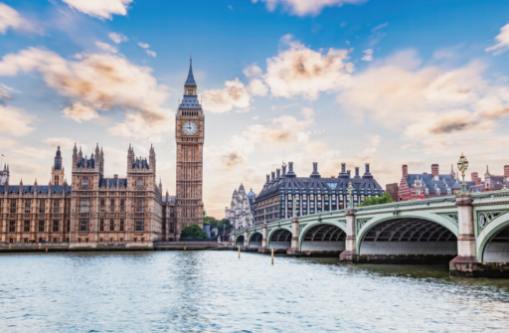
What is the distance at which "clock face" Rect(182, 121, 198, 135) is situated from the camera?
181625 mm

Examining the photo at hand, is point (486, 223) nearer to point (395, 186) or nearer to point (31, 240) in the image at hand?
point (395, 186)

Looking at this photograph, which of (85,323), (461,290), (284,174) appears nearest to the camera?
(85,323)

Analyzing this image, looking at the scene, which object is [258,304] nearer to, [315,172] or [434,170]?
[434,170]

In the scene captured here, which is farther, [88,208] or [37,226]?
[37,226]

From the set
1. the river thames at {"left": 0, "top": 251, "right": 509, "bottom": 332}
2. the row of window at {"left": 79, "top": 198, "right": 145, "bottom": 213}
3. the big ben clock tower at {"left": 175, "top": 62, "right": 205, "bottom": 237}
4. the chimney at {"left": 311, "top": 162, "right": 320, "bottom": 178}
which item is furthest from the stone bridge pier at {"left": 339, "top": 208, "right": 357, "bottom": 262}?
the big ben clock tower at {"left": 175, "top": 62, "right": 205, "bottom": 237}

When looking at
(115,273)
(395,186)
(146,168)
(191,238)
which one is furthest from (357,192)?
(115,273)

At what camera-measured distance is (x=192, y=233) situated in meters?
156

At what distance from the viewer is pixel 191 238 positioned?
154250mm

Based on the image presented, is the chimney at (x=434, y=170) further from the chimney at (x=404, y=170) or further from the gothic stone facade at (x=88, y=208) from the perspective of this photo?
the gothic stone facade at (x=88, y=208)

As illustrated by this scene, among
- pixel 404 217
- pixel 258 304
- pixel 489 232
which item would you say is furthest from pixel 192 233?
pixel 258 304

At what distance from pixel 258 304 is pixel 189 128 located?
153962mm

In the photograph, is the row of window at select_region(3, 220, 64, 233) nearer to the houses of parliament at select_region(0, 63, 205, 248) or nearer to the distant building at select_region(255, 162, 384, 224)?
the houses of parliament at select_region(0, 63, 205, 248)

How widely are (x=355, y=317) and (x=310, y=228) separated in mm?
55945

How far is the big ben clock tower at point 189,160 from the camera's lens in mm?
171750
